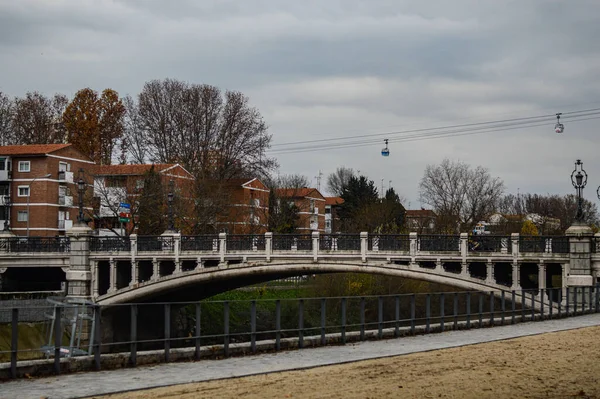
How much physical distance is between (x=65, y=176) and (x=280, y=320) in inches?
2046

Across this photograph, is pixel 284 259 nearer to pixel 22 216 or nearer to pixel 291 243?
pixel 291 243

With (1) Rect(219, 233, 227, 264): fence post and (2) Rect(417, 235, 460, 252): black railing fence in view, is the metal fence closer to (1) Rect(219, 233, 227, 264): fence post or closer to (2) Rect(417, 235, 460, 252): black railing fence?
(2) Rect(417, 235, 460, 252): black railing fence

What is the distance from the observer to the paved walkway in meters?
12.2

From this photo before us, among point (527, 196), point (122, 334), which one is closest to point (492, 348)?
point (122, 334)

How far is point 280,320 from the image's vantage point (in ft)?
57.3

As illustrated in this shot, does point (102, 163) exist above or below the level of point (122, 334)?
above

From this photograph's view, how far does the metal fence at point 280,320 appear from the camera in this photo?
15.2 meters

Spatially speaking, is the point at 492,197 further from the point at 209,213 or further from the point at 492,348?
the point at 492,348

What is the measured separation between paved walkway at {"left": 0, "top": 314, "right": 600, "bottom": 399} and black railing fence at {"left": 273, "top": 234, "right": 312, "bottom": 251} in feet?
54.3

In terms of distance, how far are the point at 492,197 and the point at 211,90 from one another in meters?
27.8

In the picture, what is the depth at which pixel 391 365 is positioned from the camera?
14.4 meters

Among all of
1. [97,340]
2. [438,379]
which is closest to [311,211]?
[97,340]

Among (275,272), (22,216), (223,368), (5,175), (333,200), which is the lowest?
(223,368)

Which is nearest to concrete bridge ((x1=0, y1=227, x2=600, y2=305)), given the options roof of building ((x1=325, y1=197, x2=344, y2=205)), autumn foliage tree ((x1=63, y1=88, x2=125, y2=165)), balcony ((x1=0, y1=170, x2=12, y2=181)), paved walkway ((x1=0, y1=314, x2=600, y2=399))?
paved walkway ((x1=0, y1=314, x2=600, y2=399))
